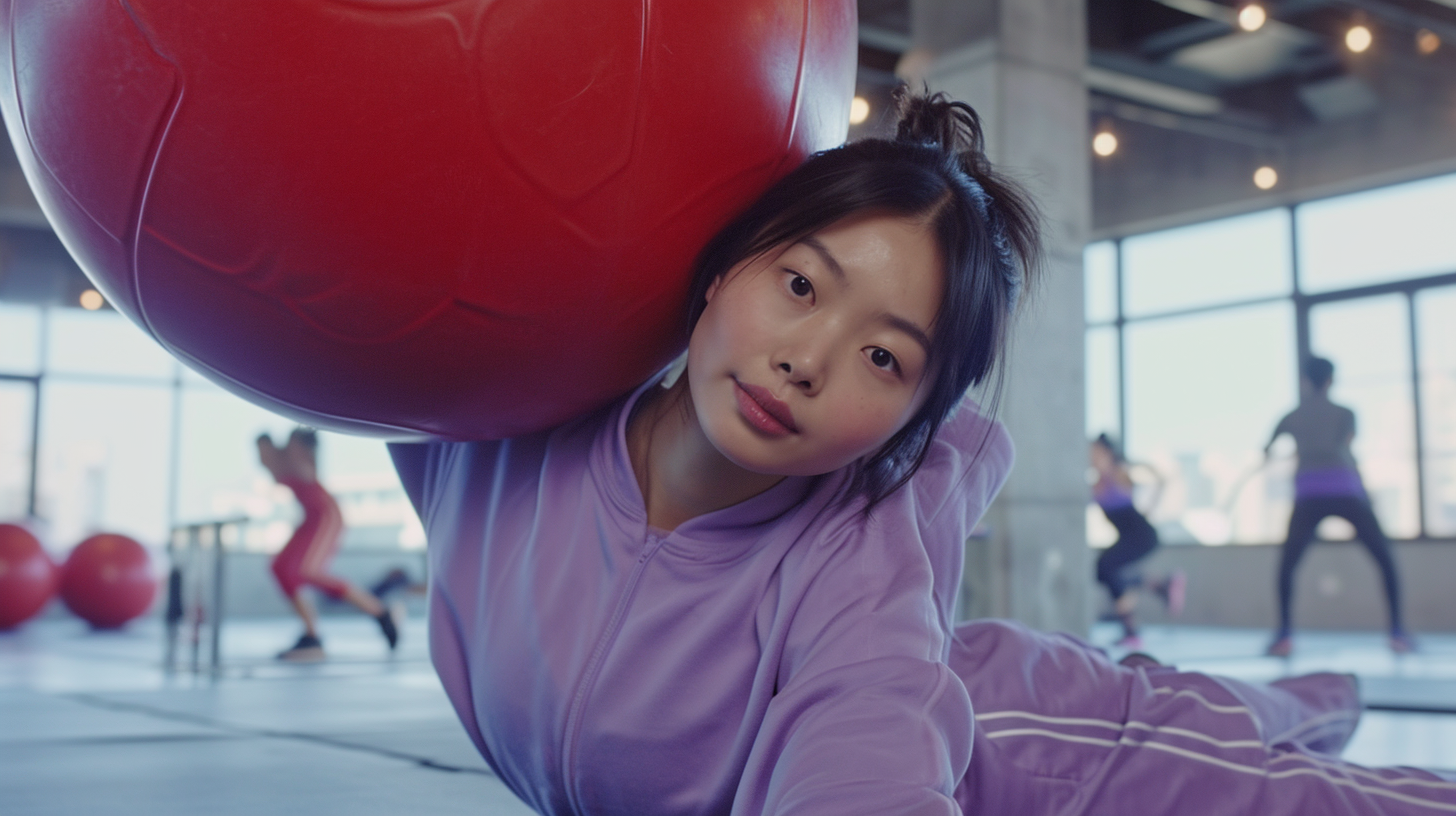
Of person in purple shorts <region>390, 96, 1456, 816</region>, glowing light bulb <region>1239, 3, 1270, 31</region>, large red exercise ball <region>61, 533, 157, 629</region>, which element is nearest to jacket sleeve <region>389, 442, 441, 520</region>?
person in purple shorts <region>390, 96, 1456, 816</region>

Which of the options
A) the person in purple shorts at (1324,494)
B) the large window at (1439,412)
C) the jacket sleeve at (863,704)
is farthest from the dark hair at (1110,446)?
the jacket sleeve at (863,704)

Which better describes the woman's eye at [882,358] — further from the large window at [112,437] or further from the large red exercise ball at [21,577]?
the large window at [112,437]

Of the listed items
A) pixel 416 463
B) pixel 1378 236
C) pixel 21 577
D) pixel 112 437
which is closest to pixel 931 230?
pixel 416 463

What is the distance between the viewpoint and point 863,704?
882 millimetres

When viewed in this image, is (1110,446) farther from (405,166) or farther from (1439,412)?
(405,166)

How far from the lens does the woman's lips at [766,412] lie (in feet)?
2.99

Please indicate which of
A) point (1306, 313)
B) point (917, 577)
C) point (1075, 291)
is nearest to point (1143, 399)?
point (1306, 313)

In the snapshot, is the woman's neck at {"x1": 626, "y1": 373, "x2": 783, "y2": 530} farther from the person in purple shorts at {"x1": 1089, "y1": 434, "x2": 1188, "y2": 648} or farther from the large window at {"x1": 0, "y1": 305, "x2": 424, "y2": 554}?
the large window at {"x1": 0, "y1": 305, "x2": 424, "y2": 554}

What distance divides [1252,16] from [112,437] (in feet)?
31.2

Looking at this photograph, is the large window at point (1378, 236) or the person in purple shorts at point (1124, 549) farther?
the large window at point (1378, 236)

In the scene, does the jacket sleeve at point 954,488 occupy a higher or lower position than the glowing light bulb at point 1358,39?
lower

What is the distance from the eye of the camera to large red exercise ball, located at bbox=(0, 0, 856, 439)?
→ 812 mm

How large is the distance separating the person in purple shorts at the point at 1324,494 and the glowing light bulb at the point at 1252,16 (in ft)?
7.67

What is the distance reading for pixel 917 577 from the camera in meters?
1.00
